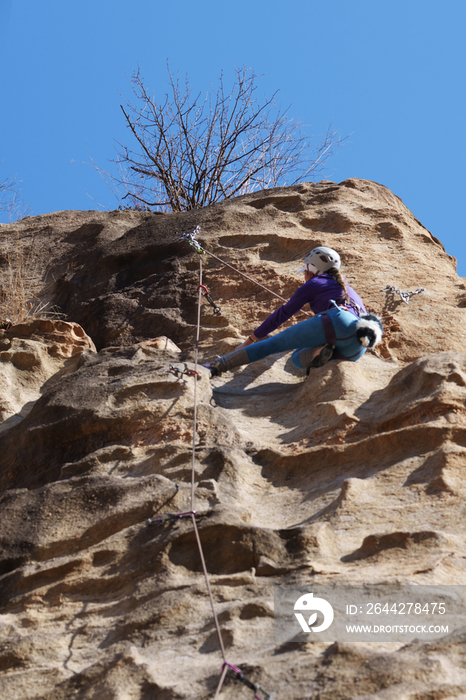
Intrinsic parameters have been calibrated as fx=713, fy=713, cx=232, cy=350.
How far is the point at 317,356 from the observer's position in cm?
437

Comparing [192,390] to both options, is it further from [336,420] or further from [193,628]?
[193,628]

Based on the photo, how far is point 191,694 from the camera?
216 cm

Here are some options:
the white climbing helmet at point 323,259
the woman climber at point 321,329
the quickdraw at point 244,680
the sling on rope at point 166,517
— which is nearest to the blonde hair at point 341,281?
the woman climber at point 321,329

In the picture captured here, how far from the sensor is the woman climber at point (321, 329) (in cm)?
430

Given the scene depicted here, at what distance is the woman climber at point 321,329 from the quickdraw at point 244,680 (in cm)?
245

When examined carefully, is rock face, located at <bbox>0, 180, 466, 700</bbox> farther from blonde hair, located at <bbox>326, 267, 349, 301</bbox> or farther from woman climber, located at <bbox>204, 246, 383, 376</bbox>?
blonde hair, located at <bbox>326, 267, 349, 301</bbox>

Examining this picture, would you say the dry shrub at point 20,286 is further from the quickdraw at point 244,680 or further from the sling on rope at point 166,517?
the quickdraw at point 244,680

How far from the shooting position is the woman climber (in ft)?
14.1

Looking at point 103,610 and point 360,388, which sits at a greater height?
point 360,388

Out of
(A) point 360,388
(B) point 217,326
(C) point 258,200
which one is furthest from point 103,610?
(C) point 258,200

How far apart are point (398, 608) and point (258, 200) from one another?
16.8 feet

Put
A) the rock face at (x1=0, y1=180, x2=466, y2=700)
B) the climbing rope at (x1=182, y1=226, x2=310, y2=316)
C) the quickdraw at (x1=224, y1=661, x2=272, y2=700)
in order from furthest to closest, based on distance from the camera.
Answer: the climbing rope at (x1=182, y1=226, x2=310, y2=316)
the rock face at (x1=0, y1=180, x2=466, y2=700)
the quickdraw at (x1=224, y1=661, x2=272, y2=700)

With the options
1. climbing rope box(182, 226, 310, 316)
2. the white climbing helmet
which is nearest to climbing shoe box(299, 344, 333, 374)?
the white climbing helmet

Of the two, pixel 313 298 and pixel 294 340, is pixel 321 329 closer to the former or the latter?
pixel 294 340
